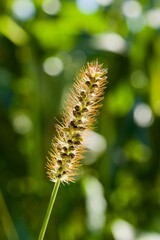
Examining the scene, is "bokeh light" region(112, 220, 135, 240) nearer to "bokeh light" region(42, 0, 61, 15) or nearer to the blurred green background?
the blurred green background

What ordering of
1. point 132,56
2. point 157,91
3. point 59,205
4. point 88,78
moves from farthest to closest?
1. point 132,56
2. point 157,91
3. point 59,205
4. point 88,78

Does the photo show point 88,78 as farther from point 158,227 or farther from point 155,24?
point 155,24

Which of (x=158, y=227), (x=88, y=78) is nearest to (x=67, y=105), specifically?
(x=88, y=78)

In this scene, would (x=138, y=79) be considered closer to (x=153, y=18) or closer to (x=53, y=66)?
(x=153, y=18)

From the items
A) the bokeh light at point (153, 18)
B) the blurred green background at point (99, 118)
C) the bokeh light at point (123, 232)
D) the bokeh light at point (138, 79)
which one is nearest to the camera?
the bokeh light at point (123, 232)

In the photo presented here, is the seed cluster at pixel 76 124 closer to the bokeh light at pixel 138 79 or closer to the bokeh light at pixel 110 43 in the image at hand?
the bokeh light at pixel 110 43

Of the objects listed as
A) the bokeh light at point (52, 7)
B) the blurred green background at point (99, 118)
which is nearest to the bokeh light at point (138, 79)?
the blurred green background at point (99, 118)

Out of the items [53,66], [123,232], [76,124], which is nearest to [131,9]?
[53,66]
